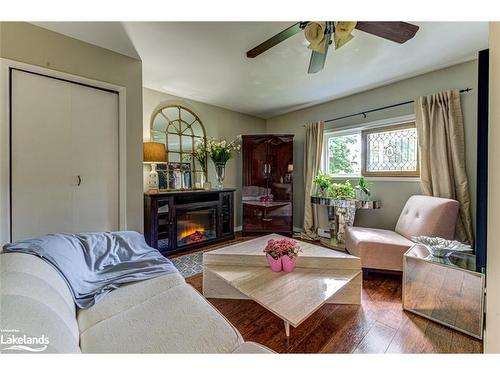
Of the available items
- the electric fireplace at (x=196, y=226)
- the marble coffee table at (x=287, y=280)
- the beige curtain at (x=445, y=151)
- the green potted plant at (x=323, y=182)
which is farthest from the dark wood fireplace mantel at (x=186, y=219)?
the beige curtain at (x=445, y=151)

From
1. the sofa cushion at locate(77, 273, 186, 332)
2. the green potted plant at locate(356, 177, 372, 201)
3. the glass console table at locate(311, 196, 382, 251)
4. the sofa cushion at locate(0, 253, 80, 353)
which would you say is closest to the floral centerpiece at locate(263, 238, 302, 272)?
the sofa cushion at locate(77, 273, 186, 332)

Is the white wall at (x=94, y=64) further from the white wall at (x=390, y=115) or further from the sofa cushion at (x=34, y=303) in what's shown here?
the white wall at (x=390, y=115)

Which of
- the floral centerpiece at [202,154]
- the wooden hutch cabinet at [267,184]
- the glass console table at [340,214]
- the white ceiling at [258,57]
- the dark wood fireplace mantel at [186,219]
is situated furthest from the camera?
the wooden hutch cabinet at [267,184]

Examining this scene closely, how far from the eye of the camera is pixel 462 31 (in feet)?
5.86

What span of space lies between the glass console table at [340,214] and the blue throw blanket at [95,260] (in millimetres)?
2325

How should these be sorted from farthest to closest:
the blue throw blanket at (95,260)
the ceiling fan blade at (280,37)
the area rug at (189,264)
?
the area rug at (189,264) < the ceiling fan blade at (280,37) < the blue throw blanket at (95,260)

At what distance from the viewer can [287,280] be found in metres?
1.51

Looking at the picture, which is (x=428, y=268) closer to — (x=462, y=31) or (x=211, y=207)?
(x=462, y=31)

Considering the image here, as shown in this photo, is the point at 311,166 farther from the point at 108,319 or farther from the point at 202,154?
the point at 108,319

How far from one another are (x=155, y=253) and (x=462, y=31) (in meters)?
3.12

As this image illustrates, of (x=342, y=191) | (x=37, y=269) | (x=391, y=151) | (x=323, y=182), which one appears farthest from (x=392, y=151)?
(x=37, y=269)

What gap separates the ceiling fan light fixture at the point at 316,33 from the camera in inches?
53.8

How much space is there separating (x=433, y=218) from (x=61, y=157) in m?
3.53
